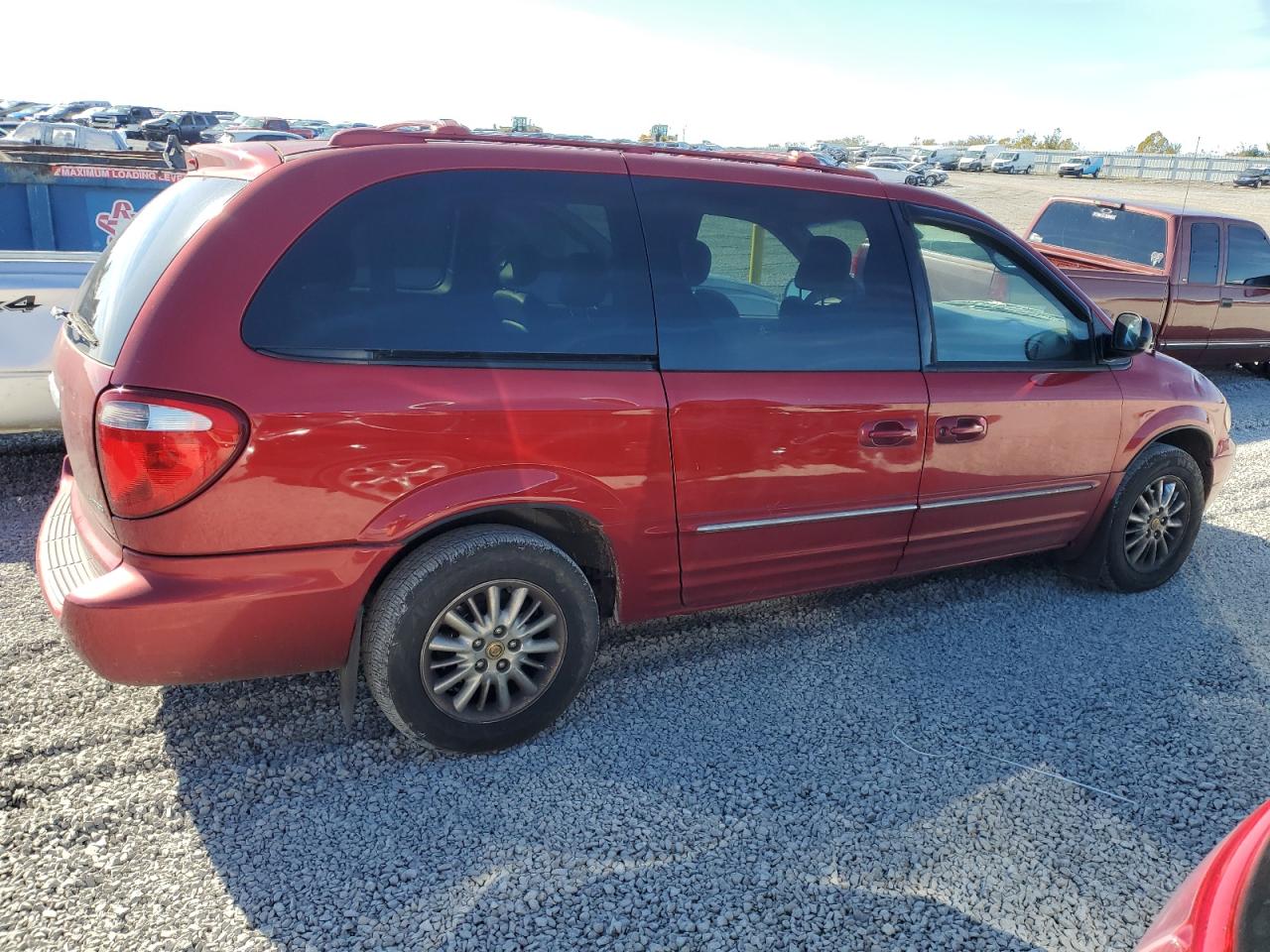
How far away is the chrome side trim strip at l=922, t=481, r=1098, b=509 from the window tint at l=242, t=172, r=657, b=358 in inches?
59.1

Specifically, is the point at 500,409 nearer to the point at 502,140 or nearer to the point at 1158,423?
the point at 502,140

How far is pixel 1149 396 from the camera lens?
439cm

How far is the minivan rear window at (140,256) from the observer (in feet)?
8.74

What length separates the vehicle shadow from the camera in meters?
2.51

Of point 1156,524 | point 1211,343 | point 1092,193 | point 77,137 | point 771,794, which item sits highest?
point 77,137

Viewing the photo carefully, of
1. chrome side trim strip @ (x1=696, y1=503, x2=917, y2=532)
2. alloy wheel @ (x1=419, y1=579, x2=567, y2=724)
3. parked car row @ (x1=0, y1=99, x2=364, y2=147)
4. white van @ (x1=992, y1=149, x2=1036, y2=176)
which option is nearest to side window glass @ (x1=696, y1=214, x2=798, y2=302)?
chrome side trim strip @ (x1=696, y1=503, x2=917, y2=532)

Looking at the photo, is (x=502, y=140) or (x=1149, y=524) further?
(x=1149, y=524)

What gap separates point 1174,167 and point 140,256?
60.4 m

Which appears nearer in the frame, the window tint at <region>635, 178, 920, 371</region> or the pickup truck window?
the window tint at <region>635, 178, 920, 371</region>

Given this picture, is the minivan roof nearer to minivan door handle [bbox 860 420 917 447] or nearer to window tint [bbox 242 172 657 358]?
window tint [bbox 242 172 657 358]

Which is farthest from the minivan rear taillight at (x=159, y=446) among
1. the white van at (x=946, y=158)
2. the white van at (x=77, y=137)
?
the white van at (x=946, y=158)

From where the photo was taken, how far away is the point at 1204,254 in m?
8.74

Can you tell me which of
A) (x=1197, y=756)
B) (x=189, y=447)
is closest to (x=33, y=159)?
(x=189, y=447)

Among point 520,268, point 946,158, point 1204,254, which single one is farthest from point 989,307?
point 946,158
